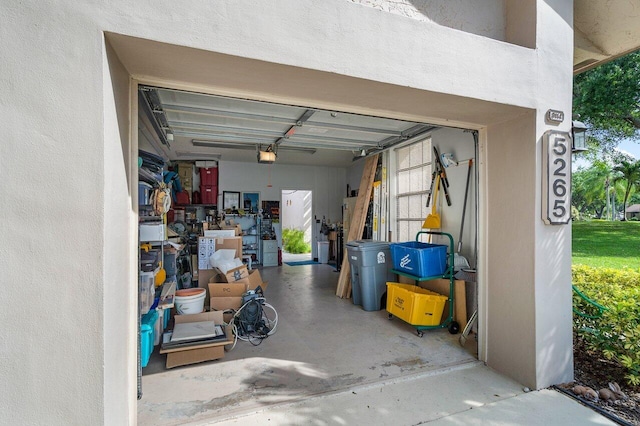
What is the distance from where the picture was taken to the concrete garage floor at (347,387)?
2.23m

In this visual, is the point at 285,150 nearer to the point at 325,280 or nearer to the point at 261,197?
the point at 261,197

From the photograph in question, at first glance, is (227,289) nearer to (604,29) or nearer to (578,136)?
(578,136)

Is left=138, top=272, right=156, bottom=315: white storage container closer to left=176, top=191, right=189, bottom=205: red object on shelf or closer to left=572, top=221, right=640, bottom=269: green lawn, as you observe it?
left=176, top=191, right=189, bottom=205: red object on shelf

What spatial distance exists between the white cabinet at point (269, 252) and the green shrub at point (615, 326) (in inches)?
275

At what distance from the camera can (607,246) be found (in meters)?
11.1

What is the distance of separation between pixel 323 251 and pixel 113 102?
8113 mm

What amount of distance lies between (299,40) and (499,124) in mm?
2124

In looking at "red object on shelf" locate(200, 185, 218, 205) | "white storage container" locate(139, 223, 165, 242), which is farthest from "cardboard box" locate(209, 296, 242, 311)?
"red object on shelf" locate(200, 185, 218, 205)

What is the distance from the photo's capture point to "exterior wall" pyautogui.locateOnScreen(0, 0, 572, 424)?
1348mm

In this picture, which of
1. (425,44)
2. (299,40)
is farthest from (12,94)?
(425,44)

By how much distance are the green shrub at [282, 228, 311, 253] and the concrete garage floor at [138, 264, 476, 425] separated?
303 inches

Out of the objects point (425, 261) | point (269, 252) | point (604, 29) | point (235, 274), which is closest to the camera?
point (604, 29)

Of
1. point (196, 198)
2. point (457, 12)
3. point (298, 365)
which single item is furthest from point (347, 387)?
point (196, 198)

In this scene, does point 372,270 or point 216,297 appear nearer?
point 216,297
